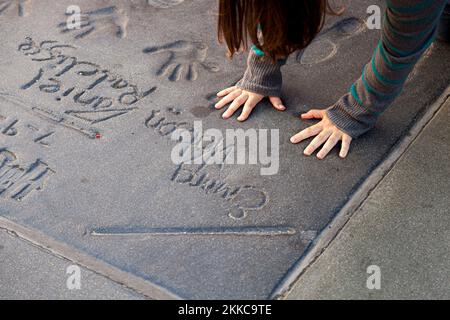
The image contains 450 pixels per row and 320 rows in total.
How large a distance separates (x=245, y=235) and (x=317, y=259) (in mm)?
180

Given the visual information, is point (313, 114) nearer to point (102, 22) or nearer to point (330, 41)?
point (330, 41)

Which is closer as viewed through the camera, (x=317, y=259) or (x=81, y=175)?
(x=317, y=259)

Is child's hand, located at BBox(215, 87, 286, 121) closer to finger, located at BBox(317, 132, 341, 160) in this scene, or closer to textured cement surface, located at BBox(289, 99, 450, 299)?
finger, located at BBox(317, 132, 341, 160)

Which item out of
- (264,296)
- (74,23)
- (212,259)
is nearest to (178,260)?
(212,259)

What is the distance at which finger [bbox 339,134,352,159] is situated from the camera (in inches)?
68.4

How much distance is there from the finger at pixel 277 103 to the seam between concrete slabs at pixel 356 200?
0.33 meters

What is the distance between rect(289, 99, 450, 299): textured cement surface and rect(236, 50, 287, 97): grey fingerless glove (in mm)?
418

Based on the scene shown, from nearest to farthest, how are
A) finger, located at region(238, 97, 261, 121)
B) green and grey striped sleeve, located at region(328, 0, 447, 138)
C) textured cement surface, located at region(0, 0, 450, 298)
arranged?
green and grey striped sleeve, located at region(328, 0, 447, 138)
textured cement surface, located at region(0, 0, 450, 298)
finger, located at region(238, 97, 261, 121)

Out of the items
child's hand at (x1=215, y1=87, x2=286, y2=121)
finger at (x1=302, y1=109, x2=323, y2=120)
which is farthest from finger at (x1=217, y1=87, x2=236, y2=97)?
finger at (x1=302, y1=109, x2=323, y2=120)

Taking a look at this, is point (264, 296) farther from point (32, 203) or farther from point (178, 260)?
point (32, 203)

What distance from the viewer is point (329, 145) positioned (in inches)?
68.9

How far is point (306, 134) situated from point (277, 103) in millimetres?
158

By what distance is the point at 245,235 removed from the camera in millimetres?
1552

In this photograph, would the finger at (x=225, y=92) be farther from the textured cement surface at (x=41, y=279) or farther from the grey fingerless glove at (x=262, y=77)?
the textured cement surface at (x=41, y=279)
